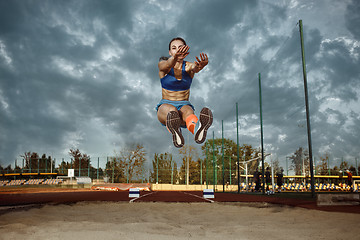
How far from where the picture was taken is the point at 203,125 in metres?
6.12

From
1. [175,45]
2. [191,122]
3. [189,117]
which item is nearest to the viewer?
[191,122]

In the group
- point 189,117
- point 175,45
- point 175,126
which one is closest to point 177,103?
point 189,117

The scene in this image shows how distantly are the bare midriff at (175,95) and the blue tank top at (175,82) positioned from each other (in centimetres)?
7

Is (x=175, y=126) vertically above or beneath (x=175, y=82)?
beneath

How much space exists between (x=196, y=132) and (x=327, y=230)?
10.1 feet

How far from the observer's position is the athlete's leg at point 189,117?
235 inches

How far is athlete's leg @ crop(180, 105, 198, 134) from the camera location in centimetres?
596

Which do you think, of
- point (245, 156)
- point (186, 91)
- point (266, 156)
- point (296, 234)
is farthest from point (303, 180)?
point (296, 234)

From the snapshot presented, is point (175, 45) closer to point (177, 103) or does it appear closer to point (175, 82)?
point (175, 82)

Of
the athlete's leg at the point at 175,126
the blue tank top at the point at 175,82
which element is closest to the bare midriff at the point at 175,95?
the blue tank top at the point at 175,82

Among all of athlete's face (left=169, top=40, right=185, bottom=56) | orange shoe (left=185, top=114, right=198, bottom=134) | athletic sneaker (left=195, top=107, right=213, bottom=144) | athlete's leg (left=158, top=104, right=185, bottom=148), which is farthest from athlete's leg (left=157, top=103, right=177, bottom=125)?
athlete's face (left=169, top=40, right=185, bottom=56)

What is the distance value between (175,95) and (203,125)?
1086 millimetres

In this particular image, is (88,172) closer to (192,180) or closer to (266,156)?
(192,180)

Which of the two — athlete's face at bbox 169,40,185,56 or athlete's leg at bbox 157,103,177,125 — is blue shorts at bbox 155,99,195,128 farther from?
athlete's face at bbox 169,40,185,56
